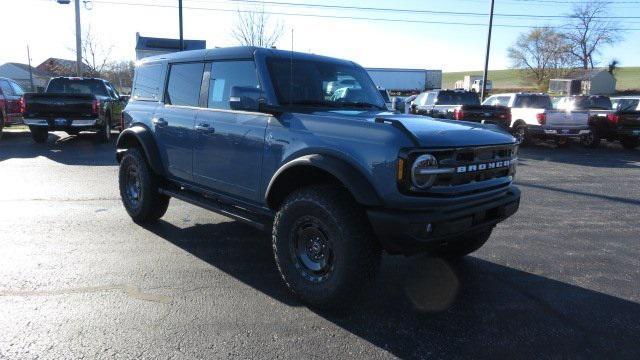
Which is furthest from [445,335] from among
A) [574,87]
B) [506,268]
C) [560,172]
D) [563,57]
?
[563,57]

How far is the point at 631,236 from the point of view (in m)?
5.77

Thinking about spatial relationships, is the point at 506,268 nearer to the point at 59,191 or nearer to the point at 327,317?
the point at 327,317

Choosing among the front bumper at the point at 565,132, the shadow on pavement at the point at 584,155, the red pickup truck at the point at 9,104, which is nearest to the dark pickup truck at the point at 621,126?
the shadow on pavement at the point at 584,155

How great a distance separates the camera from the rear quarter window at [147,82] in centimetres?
543

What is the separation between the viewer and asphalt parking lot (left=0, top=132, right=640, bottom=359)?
119 inches

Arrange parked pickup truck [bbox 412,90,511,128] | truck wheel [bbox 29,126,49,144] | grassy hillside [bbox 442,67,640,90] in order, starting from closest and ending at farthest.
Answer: truck wheel [bbox 29,126,49,144], parked pickup truck [bbox 412,90,511,128], grassy hillside [bbox 442,67,640,90]

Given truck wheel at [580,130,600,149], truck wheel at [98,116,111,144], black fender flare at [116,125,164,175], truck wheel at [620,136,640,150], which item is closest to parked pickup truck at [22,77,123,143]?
truck wheel at [98,116,111,144]

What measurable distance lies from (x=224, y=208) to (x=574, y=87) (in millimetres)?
44186

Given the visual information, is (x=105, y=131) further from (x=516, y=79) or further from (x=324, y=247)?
(x=516, y=79)

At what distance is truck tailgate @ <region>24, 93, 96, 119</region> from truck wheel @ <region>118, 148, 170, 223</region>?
8.23m

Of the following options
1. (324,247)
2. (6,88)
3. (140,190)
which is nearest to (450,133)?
(324,247)

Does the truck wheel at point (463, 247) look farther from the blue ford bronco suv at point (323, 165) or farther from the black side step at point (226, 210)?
the black side step at point (226, 210)

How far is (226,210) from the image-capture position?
13.9 feet

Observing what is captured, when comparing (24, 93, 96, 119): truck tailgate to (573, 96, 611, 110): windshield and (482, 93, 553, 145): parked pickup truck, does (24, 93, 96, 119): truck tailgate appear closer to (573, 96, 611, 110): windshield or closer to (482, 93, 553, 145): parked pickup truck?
(482, 93, 553, 145): parked pickup truck
